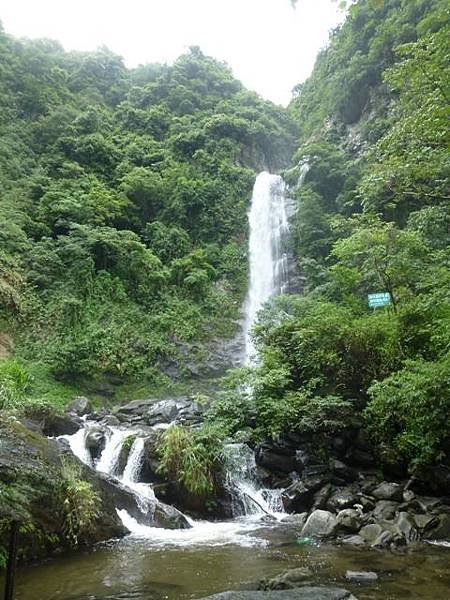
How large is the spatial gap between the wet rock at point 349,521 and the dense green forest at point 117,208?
6.76 metres

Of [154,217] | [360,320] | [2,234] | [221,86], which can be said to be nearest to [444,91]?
[360,320]

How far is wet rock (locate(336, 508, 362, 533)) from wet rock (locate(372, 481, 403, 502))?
939mm

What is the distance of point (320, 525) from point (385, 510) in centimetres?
125

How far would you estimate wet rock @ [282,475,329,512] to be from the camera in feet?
30.5

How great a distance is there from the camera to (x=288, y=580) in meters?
5.26

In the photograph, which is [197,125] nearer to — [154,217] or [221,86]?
[221,86]

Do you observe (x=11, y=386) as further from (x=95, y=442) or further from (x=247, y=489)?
(x=247, y=489)

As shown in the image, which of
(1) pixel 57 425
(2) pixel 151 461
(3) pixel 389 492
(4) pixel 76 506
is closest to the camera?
(4) pixel 76 506

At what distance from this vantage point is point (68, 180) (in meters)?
24.2

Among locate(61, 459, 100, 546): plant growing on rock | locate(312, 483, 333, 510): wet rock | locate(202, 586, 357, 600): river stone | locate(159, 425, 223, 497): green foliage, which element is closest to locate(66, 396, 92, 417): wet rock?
locate(159, 425, 223, 497): green foliage

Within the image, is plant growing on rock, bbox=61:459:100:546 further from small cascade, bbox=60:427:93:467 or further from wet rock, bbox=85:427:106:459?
wet rock, bbox=85:427:106:459

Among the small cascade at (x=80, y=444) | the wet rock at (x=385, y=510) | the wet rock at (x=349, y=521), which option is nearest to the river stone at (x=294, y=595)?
the wet rock at (x=349, y=521)

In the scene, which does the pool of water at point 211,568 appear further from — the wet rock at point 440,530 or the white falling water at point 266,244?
the white falling water at point 266,244

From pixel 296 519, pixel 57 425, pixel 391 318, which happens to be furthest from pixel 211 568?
pixel 391 318
